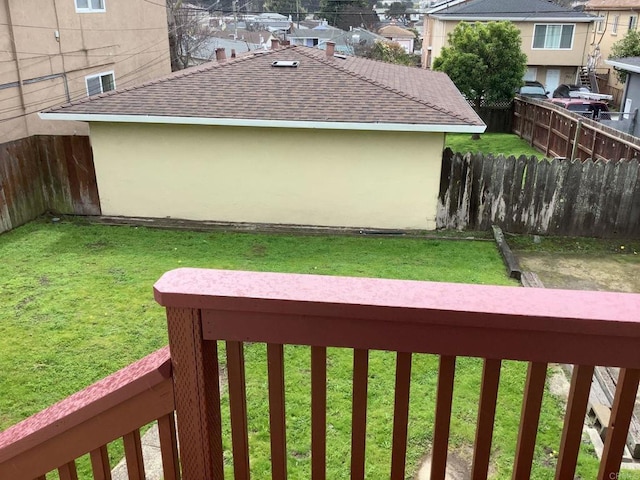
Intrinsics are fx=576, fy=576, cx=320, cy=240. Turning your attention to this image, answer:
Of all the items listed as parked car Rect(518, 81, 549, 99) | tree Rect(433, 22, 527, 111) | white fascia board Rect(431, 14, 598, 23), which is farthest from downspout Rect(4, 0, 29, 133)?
white fascia board Rect(431, 14, 598, 23)

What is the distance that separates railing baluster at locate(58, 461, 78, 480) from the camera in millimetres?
1983

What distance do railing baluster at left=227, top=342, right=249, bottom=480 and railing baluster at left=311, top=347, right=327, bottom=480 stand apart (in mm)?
211

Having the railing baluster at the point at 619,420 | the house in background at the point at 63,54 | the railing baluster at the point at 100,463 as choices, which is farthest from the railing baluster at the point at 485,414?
the house in background at the point at 63,54

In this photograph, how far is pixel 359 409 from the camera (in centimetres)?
172

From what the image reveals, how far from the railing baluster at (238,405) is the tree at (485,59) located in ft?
72.4

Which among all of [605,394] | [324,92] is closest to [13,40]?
[324,92]

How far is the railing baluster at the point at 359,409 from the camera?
1642 mm

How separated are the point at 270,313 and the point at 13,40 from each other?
13991 mm

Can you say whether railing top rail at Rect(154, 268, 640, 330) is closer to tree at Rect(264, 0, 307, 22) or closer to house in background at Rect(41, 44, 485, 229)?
house in background at Rect(41, 44, 485, 229)

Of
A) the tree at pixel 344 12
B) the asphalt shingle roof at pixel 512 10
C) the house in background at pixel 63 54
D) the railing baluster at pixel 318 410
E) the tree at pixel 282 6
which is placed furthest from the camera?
the tree at pixel 282 6

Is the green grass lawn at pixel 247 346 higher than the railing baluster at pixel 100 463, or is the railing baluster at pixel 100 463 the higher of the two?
the railing baluster at pixel 100 463

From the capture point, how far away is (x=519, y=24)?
30.8 meters

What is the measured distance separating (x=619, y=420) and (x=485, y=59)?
22638mm

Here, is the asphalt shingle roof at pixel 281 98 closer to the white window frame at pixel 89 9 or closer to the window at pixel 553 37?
the white window frame at pixel 89 9
